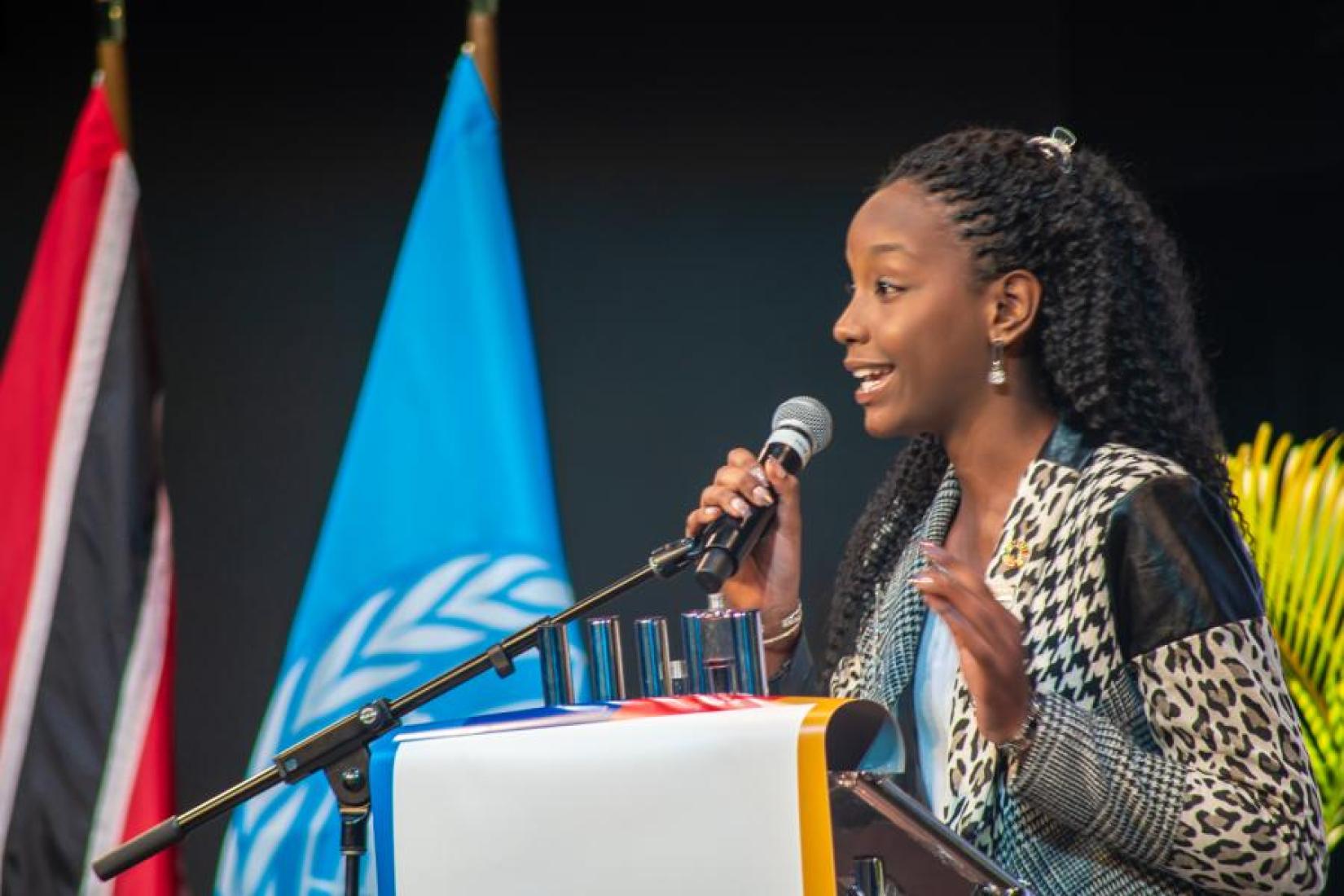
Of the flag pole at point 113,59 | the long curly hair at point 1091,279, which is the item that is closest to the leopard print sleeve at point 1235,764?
the long curly hair at point 1091,279

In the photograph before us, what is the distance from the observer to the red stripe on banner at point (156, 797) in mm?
2791

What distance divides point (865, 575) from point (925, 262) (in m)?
0.42

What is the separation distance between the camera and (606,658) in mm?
1244

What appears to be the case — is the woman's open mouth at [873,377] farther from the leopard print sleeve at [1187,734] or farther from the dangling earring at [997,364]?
the leopard print sleeve at [1187,734]

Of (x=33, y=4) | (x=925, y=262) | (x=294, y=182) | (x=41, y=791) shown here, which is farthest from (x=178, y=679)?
(x=925, y=262)

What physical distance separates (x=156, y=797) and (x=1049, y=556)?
5.81ft

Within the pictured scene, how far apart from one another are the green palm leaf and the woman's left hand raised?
2032 millimetres

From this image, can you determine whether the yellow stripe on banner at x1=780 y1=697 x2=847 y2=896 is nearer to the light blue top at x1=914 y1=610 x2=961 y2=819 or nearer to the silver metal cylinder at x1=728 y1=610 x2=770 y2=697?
the silver metal cylinder at x1=728 y1=610 x2=770 y2=697

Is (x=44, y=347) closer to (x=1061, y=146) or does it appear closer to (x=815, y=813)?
(x=1061, y=146)

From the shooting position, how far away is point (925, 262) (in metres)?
1.79

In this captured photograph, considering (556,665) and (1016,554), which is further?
(1016,554)

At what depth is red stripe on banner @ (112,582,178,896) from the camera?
9.16 feet

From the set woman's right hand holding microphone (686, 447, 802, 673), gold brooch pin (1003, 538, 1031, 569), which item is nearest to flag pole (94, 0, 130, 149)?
woman's right hand holding microphone (686, 447, 802, 673)

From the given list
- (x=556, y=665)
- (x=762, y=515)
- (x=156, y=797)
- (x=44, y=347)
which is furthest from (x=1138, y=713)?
(x=44, y=347)
